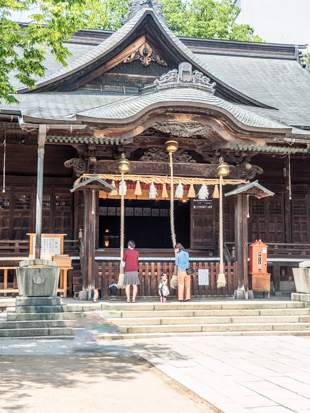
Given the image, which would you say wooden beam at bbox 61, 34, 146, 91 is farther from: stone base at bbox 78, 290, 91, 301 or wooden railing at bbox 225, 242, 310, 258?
wooden railing at bbox 225, 242, 310, 258

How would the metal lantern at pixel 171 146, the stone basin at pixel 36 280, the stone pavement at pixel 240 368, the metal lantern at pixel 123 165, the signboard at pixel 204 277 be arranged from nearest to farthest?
1. the stone pavement at pixel 240 368
2. the stone basin at pixel 36 280
3. the metal lantern at pixel 123 165
4. the signboard at pixel 204 277
5. the metal lantern at pixel 171 146

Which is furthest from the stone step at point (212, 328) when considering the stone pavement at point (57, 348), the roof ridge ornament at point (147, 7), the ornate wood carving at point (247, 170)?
the roof ridge ornament at point (147, 7)

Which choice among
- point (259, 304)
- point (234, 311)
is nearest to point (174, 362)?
point (234, 311)

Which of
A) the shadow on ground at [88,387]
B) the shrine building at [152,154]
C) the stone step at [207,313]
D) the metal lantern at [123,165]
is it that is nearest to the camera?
the shadow on ground at [88,387]

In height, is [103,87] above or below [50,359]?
above

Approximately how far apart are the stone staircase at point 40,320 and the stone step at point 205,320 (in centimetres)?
102

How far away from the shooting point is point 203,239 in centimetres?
1583

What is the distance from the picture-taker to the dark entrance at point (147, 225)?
20984mm

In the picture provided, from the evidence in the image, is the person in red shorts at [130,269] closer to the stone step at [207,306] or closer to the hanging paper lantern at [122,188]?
the stone step at [207,306]

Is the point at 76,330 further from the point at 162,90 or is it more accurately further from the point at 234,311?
the point at 162,90

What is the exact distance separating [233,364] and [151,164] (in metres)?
7.48

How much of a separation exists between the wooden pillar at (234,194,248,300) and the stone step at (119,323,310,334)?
242 centimetres

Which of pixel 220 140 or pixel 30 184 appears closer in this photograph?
pixel 220 140

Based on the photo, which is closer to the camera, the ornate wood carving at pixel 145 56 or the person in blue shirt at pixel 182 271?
the person in blue shirt at pixel 182 271
